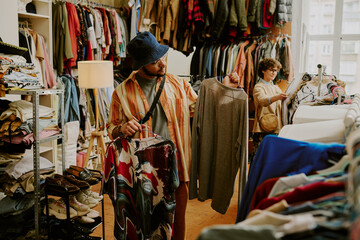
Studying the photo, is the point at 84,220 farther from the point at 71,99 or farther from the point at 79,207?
the point at 71,99

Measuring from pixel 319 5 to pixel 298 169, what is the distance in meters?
6.15

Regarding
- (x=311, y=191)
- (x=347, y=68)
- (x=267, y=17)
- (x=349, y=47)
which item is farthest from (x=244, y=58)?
(x=311, y=191)

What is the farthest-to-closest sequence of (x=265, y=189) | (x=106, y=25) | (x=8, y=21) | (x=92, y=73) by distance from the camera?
(x=106, y=25) < (x=92, y=73) < (x=8, y=21) < (x=265, y=189)

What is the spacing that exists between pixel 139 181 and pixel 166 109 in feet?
1.61

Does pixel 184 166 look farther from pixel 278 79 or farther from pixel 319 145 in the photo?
pixel 278 79

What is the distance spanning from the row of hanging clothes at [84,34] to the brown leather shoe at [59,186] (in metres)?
2.25

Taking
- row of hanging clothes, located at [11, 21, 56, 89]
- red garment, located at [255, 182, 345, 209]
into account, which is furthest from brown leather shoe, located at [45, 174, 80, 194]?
red garment, located at [255, 182, 345, 209]

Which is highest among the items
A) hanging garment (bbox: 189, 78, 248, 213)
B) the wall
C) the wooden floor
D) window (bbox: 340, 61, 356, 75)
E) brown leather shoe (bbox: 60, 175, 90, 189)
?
the wall

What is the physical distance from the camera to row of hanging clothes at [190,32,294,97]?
473cm

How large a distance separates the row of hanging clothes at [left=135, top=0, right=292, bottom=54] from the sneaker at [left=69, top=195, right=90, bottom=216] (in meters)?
2.88

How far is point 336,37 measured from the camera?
627 cm

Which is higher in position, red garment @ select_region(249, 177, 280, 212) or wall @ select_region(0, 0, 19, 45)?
wall @ select_region(0, 0, 19, 45)

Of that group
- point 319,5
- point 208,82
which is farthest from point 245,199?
point 319,5

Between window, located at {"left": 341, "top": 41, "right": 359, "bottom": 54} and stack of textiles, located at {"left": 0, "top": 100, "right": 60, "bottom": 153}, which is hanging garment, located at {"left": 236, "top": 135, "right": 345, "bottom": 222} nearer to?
stack of textiles, located at {"left": 0, "top": 100, "right": 60, "bottom": 153}
